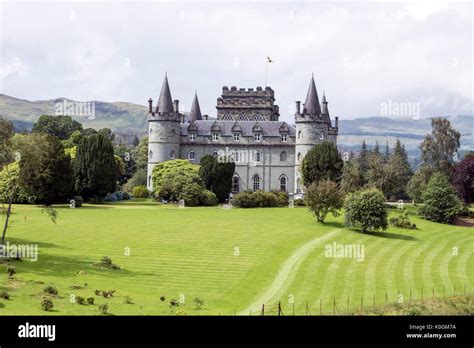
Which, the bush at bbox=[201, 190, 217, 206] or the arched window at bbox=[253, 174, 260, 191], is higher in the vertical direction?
the arched window at bbox=[253, 174, 260, 191]

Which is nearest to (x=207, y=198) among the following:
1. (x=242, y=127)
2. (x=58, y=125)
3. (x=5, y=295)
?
(x=242, y=127)

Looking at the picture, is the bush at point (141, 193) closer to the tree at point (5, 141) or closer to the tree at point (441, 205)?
the tree at point (441, 205)

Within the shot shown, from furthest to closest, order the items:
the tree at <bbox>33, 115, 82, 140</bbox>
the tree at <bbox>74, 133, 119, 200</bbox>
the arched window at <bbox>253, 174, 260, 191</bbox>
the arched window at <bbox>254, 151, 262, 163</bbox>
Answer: the tree at <bbox>33, 115, 82, 140</bbox> < the arched window at <bbox>254, 151, 262, 163</bbox> < the arched window at <bbox>253, 174, 260, 191</bbox> < the tree at <bbox>74, 133, 119, 200</bbox>

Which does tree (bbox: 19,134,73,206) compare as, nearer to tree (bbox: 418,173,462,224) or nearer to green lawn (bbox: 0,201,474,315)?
green lawn (bbox: 0,201,474,315)

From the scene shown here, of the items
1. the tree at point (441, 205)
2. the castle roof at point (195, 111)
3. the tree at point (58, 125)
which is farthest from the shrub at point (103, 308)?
the tree at point (58, 125)

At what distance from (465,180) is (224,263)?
47.9 meters

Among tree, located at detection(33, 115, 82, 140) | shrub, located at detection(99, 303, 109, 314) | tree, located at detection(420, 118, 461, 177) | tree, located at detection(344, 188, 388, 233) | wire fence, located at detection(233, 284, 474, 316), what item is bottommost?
wire fence, located at detection(233, 284, 474, 316)

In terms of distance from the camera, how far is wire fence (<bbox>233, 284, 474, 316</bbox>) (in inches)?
1201

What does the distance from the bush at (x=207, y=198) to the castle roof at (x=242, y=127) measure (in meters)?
18.5

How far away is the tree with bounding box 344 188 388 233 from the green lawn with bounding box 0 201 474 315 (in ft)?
4.03

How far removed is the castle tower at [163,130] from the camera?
9281 centimetres

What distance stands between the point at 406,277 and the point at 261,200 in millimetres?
36853

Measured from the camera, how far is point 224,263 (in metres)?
42.1

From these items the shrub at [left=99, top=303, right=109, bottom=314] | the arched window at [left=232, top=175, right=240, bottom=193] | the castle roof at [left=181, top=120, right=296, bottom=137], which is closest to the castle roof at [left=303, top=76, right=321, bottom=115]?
the castle roof at [left=181, top=120, right=296, bottom=137]
